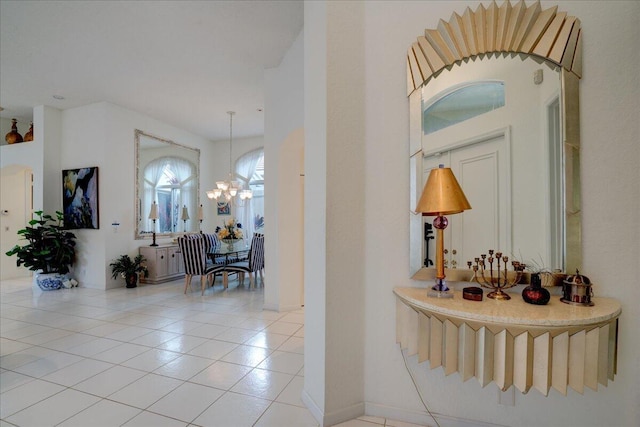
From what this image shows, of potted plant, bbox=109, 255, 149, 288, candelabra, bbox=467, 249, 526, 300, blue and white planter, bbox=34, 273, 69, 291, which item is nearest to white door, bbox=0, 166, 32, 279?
blue and white planter, bbox=34, 273, 69, 291

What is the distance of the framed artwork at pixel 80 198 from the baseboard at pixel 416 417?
231 inches

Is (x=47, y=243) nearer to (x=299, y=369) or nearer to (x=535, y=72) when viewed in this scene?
(x=299, y=369)

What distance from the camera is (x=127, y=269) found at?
5508 millimetres

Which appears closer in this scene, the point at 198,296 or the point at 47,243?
the point at 198,296

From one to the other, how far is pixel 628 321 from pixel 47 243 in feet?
25.5

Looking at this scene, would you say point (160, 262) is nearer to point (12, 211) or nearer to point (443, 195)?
point (12, 211)

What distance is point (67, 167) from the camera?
5793mm

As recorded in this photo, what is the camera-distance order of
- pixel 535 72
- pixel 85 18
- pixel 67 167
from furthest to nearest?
pixel 67 167
pixel 85 18
pixel 535 72

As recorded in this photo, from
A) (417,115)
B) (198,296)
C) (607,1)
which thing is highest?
(607,1)

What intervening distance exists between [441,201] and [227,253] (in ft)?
15.1

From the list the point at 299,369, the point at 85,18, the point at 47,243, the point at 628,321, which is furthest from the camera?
the point at 47,243

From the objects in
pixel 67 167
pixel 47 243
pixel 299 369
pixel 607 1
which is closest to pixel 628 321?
pixel 607 1

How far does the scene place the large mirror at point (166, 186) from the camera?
6125 millimetres

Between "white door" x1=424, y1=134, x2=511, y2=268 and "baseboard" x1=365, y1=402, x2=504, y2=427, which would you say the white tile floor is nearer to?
"baseboard" x1=365, y1=402, x2=504, y2=427
